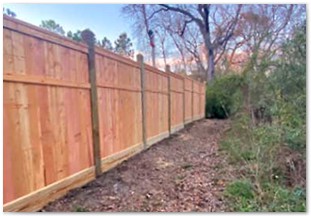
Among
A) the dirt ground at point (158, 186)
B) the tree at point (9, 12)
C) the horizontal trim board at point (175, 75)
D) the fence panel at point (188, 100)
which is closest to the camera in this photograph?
the tree at point (9, 12)

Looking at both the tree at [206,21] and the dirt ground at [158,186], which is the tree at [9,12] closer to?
the dirt ground at [158,186]

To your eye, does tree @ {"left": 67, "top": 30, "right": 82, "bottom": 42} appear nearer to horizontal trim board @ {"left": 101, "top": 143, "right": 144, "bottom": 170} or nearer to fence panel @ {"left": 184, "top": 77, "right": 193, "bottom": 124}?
horizontal trim board @ {"left": 101, "top": 143, "right": 144, "bottom": 170}

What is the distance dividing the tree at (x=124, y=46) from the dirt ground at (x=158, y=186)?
1.11 meters

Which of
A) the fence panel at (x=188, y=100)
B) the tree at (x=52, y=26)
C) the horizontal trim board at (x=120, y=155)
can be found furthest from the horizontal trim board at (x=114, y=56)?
the fence panel at (x=188, y=100)

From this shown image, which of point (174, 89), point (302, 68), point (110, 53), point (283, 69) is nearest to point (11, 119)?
point (110, 53)

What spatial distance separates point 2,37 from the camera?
155 cm

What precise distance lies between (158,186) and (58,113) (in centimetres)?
94

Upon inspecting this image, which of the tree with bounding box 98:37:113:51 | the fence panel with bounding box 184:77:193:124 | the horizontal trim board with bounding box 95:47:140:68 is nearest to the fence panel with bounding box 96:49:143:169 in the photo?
the horizontal trim board with bounding box 95:47:140:68

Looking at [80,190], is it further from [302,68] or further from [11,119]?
[302,68]

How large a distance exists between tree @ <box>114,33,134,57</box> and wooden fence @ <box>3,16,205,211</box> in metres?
0.18

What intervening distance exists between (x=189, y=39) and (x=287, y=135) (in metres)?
2.36

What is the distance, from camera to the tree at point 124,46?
3.16 m

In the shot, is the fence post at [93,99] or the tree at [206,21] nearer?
the fence post at [93,99]

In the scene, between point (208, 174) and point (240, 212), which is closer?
point (240, 212)
